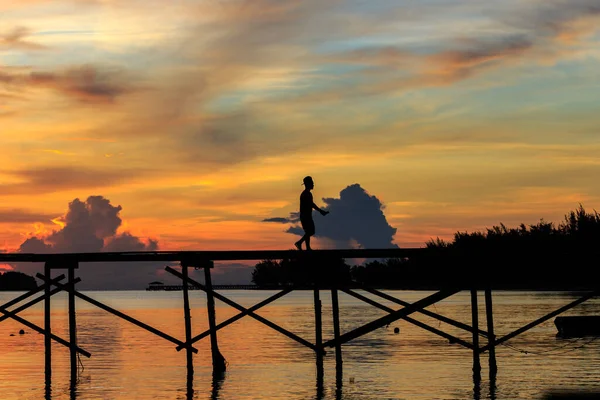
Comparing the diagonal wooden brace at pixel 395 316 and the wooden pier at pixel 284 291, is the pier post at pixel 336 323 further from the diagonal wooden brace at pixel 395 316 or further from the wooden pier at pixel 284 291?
the diagonal wooden brace at pixel 395 316

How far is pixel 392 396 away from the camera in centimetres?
2992

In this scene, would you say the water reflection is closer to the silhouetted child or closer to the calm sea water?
the calm sea water

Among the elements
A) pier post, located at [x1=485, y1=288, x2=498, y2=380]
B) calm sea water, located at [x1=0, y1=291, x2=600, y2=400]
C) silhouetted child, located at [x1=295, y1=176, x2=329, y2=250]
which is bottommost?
calm sea water, located at [x1=0, y1=291, x2=600, y2=400]

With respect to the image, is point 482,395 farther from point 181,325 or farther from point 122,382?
point 181,325

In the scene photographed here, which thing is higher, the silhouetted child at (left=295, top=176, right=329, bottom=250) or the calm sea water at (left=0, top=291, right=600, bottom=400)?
the silhouetted child at (left=295, top=176, right=329, bottom=250)

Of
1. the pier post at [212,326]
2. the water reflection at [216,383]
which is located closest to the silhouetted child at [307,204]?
the pier post at [212,326]

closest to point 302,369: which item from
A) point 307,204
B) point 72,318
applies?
point 72,318

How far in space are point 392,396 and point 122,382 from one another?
1005 centimetres

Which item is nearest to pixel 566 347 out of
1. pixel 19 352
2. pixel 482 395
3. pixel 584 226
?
pixel 482 395

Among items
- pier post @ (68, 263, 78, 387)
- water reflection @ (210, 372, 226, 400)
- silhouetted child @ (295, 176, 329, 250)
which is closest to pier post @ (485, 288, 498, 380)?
silhouetted child @ (295, 176, 329, 250)

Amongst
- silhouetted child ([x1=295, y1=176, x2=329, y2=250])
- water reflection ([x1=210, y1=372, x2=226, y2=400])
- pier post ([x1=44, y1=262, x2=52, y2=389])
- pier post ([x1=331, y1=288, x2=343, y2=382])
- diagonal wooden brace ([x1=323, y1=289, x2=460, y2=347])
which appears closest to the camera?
silhouetted child ([x1=295, y1=176, x2=329, y2=250])

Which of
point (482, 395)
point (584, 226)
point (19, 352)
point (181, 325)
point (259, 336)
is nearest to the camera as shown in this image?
point (482, 395)

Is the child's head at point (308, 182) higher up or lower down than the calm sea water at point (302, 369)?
higher up

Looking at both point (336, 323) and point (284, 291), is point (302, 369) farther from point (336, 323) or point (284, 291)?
point (284, 291)
